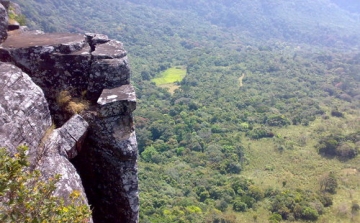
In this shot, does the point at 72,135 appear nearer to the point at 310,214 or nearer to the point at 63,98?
the point at 63,98

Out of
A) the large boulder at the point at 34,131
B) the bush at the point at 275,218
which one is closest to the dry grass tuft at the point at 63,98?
the large boulder at the point at 34,131

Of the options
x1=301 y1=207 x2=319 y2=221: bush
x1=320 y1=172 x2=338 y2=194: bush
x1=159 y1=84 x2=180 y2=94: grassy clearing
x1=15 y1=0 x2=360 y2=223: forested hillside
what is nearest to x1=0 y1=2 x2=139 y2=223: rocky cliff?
x1=15 y1=0 x2=360 y2=223: forested hillside

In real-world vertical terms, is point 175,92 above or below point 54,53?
below

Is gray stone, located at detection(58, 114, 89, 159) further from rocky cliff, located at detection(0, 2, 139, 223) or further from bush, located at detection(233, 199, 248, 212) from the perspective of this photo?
bush, located at detection(233, 199, 248, 212)

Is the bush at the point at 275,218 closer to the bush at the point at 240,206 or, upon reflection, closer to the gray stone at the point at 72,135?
the bush at the point at 240,206

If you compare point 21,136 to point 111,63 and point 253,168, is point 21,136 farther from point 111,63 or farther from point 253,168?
point 253,168

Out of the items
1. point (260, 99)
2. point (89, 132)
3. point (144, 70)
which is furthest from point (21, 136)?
point (144, 70)
